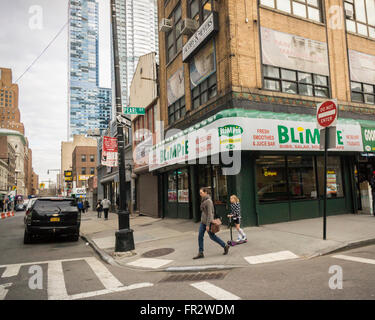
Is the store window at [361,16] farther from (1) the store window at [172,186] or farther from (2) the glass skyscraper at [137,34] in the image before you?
(2) the glass skyscraper at [137,34]

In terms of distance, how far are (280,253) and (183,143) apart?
21.6 ft

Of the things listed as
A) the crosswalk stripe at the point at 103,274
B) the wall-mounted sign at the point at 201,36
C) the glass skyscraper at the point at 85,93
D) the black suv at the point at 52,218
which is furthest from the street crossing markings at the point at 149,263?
the glass skyscraper at the point at 85,93

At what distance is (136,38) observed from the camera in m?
119

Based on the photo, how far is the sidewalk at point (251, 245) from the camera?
677 cm

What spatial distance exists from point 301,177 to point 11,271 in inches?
404

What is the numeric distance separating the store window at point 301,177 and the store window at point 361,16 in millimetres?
7376

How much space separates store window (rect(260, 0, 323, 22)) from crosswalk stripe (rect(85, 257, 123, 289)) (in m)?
11.5

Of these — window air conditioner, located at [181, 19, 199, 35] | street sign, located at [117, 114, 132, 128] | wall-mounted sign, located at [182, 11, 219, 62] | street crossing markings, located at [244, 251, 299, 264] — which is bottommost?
street crossing markings, located at [244, 251, 299, 264]

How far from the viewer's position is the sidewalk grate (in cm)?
564

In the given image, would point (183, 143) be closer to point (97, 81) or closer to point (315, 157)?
point (315, 157)

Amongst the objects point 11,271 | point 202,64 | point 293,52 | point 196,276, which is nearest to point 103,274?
point 196,276

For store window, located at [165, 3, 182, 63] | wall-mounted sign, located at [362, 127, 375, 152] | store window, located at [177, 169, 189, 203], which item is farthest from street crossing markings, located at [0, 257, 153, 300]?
store window, located at [165, 3, 182, 63]

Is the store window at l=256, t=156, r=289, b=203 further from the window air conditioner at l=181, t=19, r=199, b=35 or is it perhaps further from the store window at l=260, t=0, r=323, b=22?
the window air conditioner at l=181, t=19, r=199, b=35

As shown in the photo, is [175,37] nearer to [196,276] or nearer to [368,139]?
[368,139]
